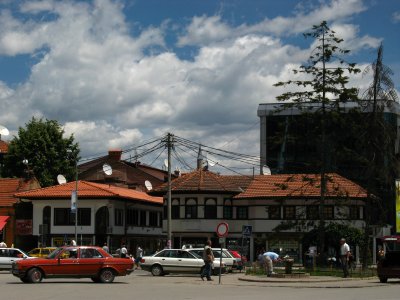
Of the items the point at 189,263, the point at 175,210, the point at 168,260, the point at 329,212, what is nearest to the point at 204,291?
the point at 189,263

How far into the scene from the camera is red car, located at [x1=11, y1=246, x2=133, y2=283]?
30609 mm

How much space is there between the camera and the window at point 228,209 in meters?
65.1

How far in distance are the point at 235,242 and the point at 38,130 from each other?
25.6 metres

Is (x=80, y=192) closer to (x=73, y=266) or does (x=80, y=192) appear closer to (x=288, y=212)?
(x=288, y=212)

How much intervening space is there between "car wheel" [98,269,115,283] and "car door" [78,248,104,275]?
0.27m

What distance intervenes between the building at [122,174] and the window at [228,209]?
763 inches

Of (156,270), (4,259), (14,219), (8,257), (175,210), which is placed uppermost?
(175,210)

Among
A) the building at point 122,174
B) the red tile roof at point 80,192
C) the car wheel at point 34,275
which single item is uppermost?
the building at point 122,174

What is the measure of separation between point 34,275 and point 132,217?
127ft

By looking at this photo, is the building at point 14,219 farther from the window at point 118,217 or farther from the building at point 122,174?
the building at point 122,174

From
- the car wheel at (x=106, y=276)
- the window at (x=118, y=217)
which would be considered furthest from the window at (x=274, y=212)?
the car wheel at (x=106, y=276)

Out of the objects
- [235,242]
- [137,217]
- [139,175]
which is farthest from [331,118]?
[139,175]

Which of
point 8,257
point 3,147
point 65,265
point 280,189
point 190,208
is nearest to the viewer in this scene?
point 65,265

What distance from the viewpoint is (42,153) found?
77.4m
